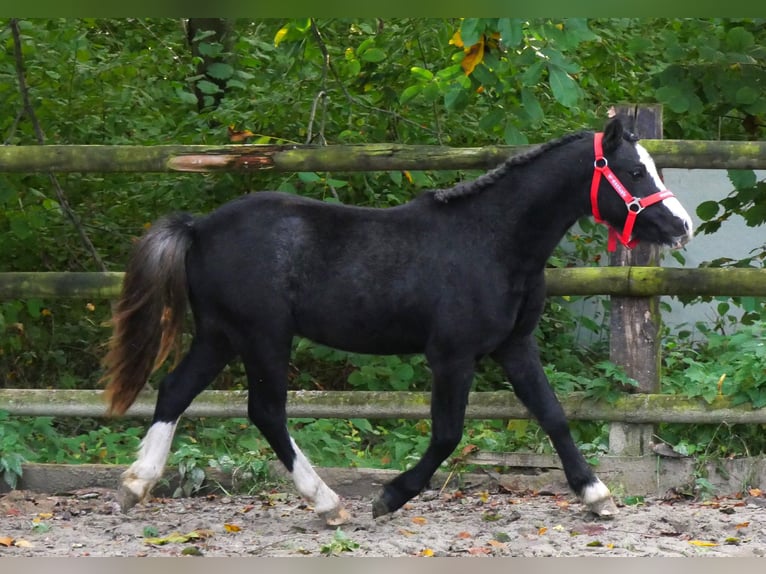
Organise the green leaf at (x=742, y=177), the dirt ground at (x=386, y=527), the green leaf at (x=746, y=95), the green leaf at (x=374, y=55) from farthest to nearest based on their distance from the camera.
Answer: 1. the green leaf at (x=374, y=55)
2. the green leaf at (x=746, y=95)
3. the green leaf at (x=742, y=177)
4. the dirt ground at (x=386, y=527)

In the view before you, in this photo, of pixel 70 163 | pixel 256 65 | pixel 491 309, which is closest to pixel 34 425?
pixel 70 163

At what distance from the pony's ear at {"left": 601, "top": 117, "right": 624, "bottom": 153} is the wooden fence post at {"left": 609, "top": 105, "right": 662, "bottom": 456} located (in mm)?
950

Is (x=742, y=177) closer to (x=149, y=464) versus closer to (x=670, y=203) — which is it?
(x=670, y=203)

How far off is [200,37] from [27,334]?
91.1 inches

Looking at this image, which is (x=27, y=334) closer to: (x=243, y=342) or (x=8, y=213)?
(x=8, y=213)

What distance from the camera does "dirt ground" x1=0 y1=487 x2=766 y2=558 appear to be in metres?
3.65

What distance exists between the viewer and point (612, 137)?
4020 mm

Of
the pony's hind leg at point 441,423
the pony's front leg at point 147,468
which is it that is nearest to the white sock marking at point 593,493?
the pony's hind leg at point 441,423

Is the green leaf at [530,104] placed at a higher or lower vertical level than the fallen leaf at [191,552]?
higher

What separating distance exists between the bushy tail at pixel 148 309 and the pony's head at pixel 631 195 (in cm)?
171

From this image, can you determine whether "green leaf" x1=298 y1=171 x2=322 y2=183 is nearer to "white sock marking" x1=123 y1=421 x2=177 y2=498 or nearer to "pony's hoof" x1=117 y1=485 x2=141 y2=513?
"white sock marking" x1=123 y1=421 x2=177 y2=498

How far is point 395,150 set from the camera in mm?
4840

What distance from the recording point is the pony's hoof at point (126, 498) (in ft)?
13.8

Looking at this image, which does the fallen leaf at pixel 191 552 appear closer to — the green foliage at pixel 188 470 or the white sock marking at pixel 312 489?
the white sock marking at pixel 312 489
